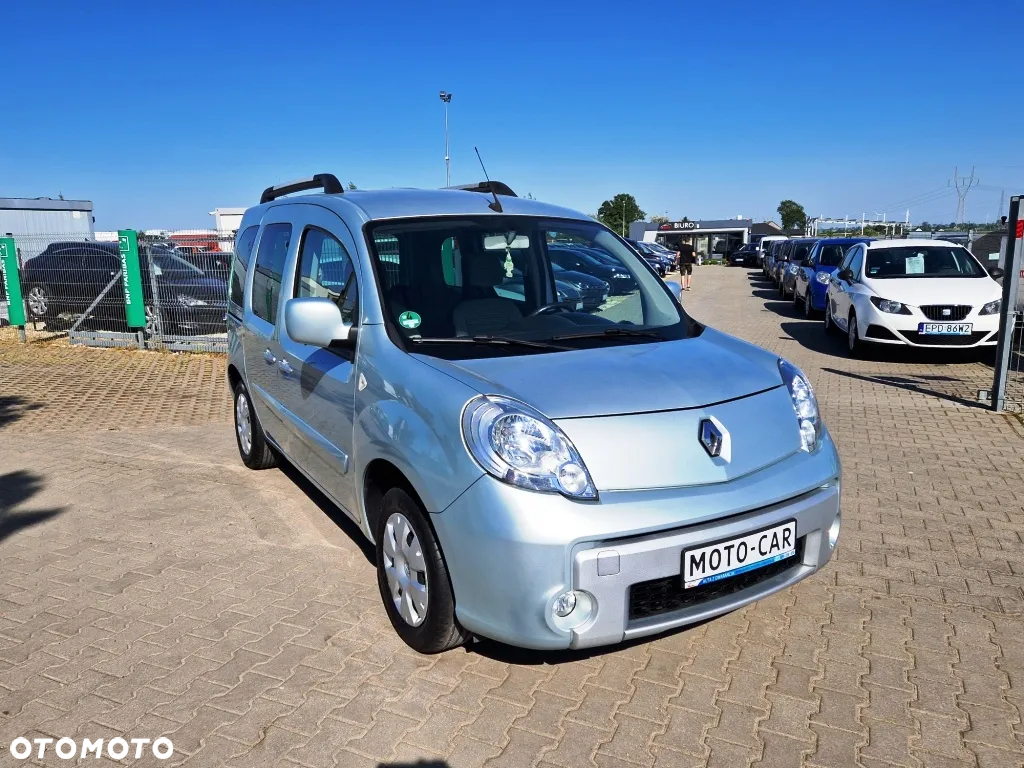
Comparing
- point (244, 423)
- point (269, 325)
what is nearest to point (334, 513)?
point (269, 325)

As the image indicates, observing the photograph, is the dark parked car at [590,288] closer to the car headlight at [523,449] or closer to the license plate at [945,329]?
the car headlight at [523,449]

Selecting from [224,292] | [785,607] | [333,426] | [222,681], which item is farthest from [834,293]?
[222,681]

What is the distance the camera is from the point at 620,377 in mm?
3072

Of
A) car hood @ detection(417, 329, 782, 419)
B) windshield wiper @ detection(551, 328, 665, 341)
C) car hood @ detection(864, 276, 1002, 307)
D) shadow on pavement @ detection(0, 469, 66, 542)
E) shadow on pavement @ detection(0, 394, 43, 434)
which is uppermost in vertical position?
windshield wiper @ detection(551, 328, 665, 341)

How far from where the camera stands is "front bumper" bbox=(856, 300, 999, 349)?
32.9ft

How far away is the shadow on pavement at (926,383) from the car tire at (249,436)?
6681 millimetres

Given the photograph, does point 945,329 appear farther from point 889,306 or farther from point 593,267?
point 593,267

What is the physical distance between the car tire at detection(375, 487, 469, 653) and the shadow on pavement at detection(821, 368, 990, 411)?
22.5ft

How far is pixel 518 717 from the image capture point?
2.91 meters

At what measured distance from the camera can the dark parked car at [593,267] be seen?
13.7 ft

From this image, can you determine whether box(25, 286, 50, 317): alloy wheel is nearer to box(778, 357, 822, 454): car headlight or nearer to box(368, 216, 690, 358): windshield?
box(368, 216, 690, 358): windshield

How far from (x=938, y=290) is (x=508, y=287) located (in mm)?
A: 8637

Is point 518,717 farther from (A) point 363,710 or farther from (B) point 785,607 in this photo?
(B) point 785,607

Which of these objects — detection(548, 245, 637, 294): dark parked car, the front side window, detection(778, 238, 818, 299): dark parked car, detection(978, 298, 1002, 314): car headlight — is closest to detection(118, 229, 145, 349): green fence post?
the front side window
